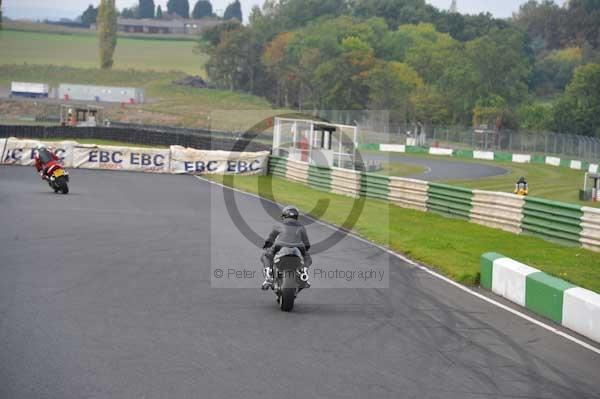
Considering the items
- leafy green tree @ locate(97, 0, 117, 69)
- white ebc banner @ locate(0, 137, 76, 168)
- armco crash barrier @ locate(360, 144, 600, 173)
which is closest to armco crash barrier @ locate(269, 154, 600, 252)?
white ebc banner @ locate(0, 137, 76, 168)

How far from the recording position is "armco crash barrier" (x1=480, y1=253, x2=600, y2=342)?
11.4 m

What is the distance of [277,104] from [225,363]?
118252mm

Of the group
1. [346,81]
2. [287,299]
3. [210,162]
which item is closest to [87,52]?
[346,81]

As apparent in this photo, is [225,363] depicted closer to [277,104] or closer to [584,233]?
[584,233]

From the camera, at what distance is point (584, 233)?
19.8 m

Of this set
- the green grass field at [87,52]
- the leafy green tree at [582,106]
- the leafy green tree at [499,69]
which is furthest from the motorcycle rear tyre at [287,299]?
the green grass field at [87,52]

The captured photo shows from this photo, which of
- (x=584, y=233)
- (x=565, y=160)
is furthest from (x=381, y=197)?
(x=565, y=160)

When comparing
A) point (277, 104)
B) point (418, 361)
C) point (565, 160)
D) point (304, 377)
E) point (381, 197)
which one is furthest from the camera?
point (277, 104)

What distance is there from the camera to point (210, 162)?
136 ft

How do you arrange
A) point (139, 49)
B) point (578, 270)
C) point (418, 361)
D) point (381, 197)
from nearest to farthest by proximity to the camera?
point (418, 361) → point (578, 270) → point (381, 197) → point (139, 49)

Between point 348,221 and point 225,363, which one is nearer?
point 225,363

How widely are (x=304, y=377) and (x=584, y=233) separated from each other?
12.8 m

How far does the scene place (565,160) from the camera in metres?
66.9

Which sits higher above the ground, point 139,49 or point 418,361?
point 139,49
